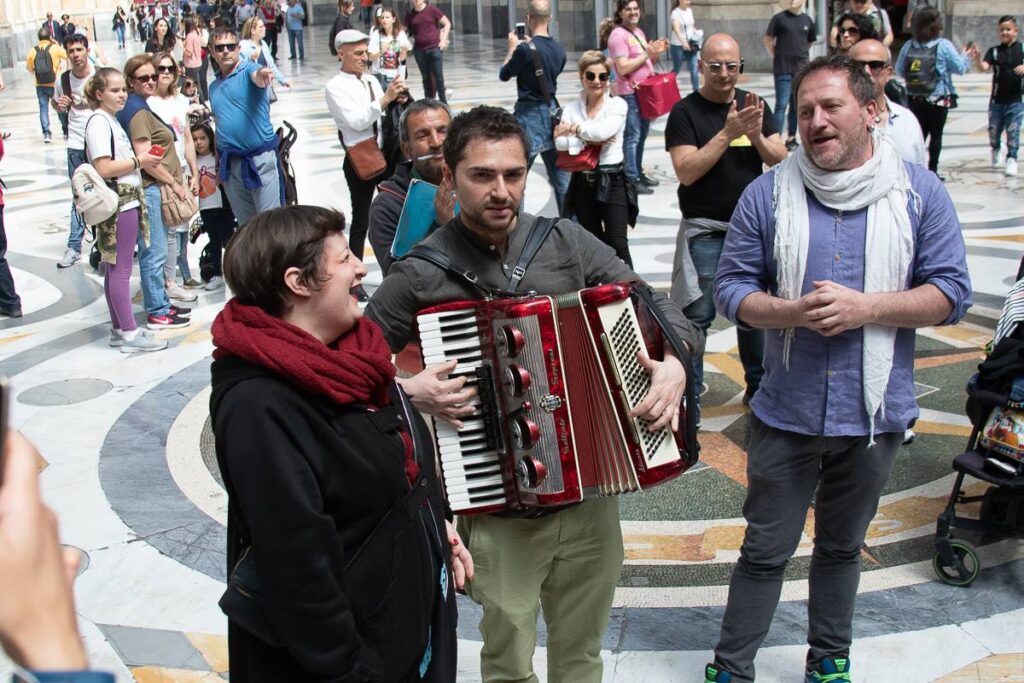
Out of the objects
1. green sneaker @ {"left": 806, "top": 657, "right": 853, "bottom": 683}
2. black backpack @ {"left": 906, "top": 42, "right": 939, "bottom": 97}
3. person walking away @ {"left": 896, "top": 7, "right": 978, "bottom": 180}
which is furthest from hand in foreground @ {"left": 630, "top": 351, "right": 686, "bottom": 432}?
black backpack @ {"left": 906, "top": 42, "right": 939, "bottom": 97}

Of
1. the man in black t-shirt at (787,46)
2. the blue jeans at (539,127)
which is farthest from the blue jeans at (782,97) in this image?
the blue jeans at (539,127)

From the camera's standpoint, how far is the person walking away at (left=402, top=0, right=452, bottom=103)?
19875mm

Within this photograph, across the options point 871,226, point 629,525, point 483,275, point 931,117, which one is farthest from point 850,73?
point 931,117

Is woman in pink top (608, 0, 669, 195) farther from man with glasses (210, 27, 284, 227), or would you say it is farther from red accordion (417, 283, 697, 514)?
red accordion (417, 283, 697, 514)

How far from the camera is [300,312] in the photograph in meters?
2.55

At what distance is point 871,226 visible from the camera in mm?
3473

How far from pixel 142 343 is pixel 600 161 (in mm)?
3349

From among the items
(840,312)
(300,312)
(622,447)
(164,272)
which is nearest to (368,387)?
(300,312)

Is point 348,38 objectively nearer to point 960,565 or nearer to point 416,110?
point 416,110

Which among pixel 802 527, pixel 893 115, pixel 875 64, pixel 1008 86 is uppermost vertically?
pixel 875 64

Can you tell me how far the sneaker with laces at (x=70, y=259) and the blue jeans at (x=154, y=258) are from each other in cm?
253

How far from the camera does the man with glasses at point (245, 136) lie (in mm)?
8312

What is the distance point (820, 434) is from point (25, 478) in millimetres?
2727

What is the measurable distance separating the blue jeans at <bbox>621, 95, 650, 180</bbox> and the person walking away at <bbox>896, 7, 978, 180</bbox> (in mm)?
2547
